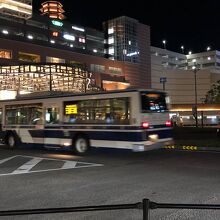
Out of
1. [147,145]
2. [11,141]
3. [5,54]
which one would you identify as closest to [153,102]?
[147,145]

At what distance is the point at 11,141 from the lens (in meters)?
20.7

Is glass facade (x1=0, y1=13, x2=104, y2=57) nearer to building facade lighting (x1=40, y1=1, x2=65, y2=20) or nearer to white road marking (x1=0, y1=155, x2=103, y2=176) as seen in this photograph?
building facade lighting (x1=40, y1=1, x2=65, y2=20)

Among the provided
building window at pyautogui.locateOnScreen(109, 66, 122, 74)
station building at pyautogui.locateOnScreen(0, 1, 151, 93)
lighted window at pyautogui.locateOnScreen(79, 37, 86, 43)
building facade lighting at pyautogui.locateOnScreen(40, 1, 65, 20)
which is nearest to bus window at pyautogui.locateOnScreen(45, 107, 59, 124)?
station building at pyautogui.locateOnScreen(0, 1, 151, 93)

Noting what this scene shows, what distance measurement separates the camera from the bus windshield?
15.0m

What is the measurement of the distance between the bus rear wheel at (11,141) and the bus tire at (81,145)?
15.5 feet

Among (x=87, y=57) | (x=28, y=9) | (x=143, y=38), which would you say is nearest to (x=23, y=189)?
(x=87, y=57)

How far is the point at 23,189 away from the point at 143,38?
3915 inches

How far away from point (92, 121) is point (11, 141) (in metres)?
6.51

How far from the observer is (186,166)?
12.8 metres

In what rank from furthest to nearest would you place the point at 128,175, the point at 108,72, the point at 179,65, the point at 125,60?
the point at 179,65 → the point at 125,60 → the point at 108,72 → the point at 128,175

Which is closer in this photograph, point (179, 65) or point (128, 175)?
point (128, 175)

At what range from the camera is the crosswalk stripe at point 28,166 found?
12.3 m

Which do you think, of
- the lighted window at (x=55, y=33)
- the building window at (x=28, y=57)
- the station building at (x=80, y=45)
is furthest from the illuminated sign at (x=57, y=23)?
the building window at (x=28, y=57)

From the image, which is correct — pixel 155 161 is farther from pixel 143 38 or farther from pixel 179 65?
pixel 179 65
